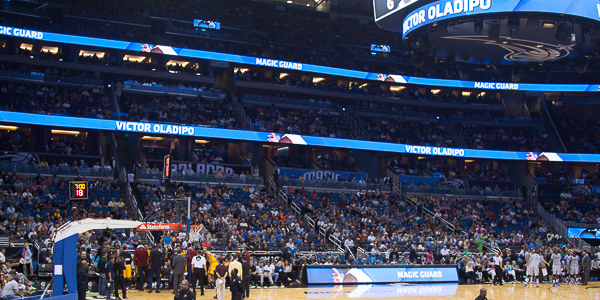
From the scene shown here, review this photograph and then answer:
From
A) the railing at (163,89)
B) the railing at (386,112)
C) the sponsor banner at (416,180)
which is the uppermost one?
the railing at (163,89)

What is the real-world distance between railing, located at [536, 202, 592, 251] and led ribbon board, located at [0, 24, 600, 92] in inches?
410

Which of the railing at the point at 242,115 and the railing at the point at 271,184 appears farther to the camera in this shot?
the railing at the point at 242,115

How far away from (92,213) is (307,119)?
20775mm

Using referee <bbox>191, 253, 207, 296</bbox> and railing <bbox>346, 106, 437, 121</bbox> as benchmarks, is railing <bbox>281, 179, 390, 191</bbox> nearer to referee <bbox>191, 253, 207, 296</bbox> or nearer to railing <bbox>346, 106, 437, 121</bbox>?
railing <bbox>346, 106, 437, 121</bbox>

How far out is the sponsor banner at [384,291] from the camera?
64.2 ft

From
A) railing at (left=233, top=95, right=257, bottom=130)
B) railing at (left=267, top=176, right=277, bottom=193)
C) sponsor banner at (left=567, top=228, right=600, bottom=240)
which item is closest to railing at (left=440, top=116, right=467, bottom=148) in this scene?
sponsor banner at (left=567, top=228, right=600, bottom=240)

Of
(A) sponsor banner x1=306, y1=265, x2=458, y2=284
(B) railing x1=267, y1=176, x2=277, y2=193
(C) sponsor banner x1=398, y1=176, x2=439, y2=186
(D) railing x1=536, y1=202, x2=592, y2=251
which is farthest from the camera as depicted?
(C) sponsor banner x1=398, y1=176, x2=439, y2=186

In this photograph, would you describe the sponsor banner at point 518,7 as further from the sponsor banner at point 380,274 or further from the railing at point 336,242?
the railing at point 336,242

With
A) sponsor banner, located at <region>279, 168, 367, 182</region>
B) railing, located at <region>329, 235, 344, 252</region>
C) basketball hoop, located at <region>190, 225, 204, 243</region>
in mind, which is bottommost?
railing, located at <region>329, 235, 344, 252</region>

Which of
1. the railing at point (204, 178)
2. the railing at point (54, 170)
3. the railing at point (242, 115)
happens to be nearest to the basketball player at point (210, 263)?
the railing at point (204, 178)

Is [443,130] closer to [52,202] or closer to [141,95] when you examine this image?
[141,95]

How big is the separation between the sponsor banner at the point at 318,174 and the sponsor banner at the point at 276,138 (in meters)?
1.87

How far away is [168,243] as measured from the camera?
937 inches

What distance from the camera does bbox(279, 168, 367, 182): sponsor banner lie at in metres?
40.3
